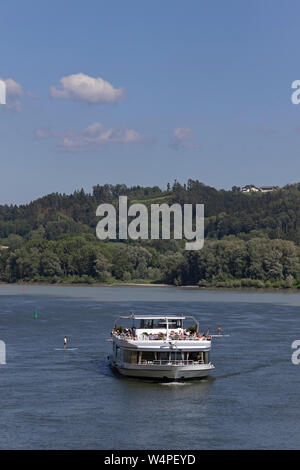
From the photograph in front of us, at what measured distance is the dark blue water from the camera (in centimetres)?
4694

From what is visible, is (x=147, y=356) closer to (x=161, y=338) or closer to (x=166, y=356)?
(x=166, y=356)

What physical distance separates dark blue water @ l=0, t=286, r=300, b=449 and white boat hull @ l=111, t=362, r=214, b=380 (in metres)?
0.72

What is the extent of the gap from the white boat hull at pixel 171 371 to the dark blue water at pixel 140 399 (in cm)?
72

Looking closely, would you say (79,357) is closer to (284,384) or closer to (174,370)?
(174,370)

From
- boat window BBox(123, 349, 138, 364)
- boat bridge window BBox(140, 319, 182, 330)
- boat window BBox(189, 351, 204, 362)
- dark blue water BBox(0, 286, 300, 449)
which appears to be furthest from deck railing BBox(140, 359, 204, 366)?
boat bridge window BBox(140, 319, 182, 330)

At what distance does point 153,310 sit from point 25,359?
52.7m

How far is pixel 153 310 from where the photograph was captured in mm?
124438

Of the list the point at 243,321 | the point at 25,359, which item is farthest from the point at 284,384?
the point at 243,321

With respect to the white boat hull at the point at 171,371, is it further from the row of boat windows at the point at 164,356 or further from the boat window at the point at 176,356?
the boat window at the point at 176,356

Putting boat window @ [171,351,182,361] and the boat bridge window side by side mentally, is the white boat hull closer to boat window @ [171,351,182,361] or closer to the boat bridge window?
boat window @ [171,351,182,361]

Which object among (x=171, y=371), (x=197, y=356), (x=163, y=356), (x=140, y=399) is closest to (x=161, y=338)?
(x=163, y=356)

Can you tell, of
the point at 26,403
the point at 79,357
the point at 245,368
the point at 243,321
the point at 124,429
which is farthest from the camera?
the point at 243,321

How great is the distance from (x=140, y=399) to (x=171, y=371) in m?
5.44
